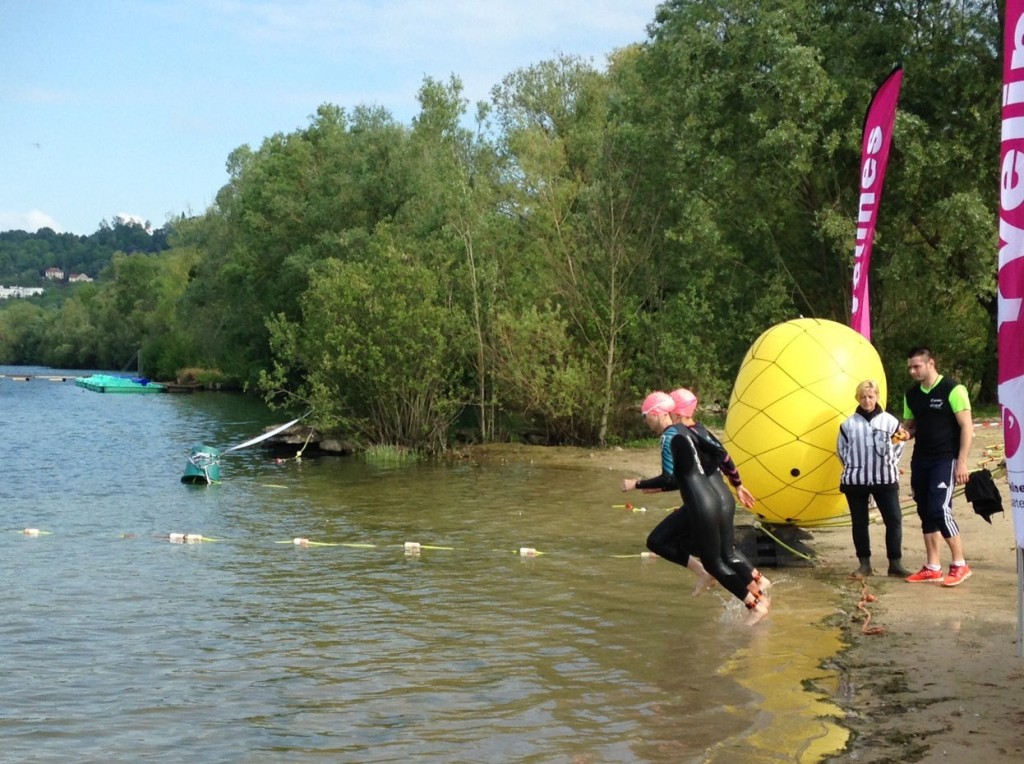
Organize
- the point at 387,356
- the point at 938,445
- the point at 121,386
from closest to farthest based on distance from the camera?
the point at 938,445 < the point at 387,356 < the point at 121,386

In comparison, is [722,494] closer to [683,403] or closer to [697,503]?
[697,503]

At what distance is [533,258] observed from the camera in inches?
1270

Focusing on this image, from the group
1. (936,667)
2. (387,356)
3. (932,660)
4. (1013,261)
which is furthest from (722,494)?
(387,356)

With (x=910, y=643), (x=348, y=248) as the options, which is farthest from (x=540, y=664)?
(x=348, y=248)

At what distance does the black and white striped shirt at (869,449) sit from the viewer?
12078 millimetres

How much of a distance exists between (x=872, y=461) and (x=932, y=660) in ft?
10.9

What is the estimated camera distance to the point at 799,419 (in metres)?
12.8

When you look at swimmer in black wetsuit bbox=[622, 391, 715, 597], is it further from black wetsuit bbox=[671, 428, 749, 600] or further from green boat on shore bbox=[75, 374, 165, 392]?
green boat on shore bbox=[75, 374, 165, 392]

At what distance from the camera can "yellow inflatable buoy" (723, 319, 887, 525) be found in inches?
504

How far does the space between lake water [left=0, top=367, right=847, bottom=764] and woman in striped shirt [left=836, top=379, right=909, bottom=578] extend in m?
0.95

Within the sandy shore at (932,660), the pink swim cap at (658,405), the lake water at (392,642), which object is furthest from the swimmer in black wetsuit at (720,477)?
the sandy shore at (932,660)

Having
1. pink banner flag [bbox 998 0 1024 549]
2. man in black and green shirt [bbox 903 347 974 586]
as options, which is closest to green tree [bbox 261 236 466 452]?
man in black and green shirt [bbox 903 347 974 586]

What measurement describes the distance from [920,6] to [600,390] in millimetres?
13195

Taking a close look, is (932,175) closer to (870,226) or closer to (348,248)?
(870,226)
